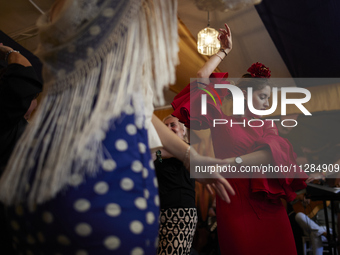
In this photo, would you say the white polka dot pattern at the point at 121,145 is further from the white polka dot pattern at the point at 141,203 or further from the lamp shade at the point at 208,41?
the lamp shade at the point at 208,41

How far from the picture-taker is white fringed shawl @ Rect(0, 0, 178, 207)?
495 mm

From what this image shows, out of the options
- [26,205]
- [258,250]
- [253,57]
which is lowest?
[258,250]

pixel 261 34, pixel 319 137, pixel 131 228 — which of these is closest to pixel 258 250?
pixel 131 228

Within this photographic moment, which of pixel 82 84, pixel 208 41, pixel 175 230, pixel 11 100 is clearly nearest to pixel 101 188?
pixel 82 84

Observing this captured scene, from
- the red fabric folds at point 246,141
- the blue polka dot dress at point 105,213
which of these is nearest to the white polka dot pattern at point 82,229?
the blue polka dot dress at point 105,213

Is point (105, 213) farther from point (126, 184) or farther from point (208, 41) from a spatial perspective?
point (208, 41)

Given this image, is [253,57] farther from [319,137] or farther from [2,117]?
[2,117]

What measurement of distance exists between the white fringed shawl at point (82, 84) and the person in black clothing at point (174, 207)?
127cm

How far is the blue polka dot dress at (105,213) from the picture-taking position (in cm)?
46

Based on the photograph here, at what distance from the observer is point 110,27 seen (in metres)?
0.57

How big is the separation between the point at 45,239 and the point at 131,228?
141mm

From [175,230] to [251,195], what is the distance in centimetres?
61

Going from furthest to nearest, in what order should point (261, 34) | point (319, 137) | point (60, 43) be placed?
1. point (319, 137)
2. point (261, 34)
3. point (60, 43)

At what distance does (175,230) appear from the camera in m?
1.71
